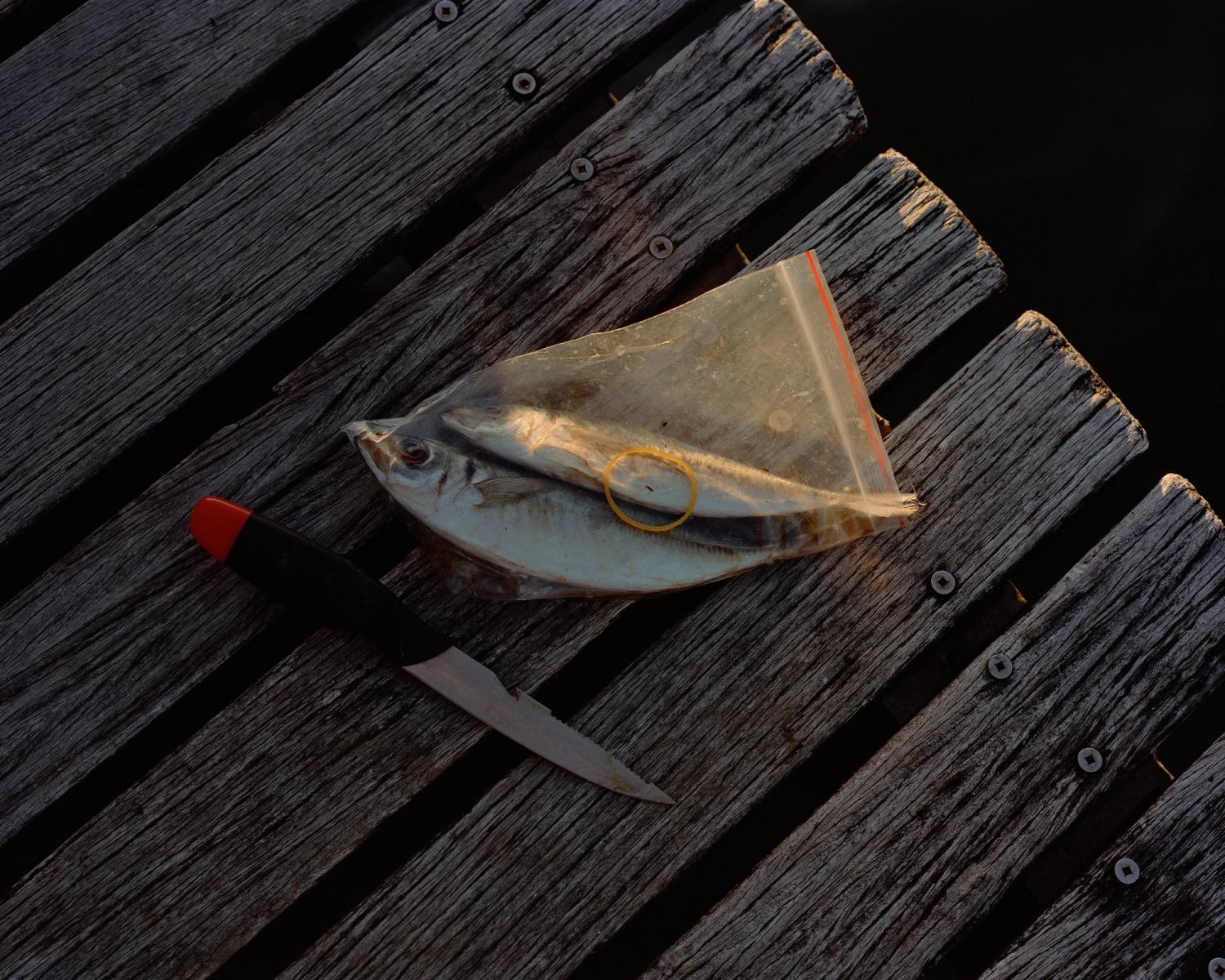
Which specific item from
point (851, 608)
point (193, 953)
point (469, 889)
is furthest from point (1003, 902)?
point (193, 953)

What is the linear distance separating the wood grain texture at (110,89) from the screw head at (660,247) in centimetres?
81

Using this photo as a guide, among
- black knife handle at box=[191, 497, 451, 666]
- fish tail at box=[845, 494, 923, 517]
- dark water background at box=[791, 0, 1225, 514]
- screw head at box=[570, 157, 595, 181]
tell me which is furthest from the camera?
dark water background at box=[791, 0, 1225, 514]

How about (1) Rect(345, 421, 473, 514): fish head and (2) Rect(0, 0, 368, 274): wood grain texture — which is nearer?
(1) Rect(345, 421, 473, 514): fish head

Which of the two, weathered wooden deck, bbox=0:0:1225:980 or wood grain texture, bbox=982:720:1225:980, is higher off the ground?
weathered wooden deck, bbox=0:0:1225:980

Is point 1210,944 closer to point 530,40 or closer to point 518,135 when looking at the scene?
point 518,135

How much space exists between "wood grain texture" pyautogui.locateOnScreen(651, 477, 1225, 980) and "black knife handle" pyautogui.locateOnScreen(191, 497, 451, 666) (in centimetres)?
73

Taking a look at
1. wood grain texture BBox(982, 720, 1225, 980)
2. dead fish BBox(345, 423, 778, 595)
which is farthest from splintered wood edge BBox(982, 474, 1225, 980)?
dead fish BBox(345, 423, 778, 595)

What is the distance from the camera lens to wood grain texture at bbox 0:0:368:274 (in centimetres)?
169

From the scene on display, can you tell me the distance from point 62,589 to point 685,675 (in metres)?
1.15

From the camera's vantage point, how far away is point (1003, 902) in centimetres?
180

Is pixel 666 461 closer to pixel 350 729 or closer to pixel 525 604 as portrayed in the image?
pixel 525 604

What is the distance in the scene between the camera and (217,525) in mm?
1528

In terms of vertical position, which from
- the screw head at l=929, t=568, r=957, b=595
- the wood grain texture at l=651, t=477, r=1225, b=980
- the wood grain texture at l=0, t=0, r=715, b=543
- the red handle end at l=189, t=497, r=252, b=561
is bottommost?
the wood grain texture at l=651, t=477, r=1225, b=980

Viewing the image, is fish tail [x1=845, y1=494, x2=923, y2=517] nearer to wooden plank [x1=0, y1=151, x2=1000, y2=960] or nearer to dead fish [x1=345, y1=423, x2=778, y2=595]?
dead fish [x1=345, y1=423, x2=778, y2=595]
